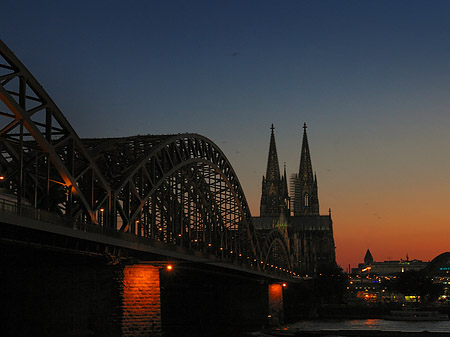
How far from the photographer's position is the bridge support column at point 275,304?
138375 millimetres

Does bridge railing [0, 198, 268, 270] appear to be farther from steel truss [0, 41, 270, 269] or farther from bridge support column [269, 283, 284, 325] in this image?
bridge support column [269, 283, 284, 325]

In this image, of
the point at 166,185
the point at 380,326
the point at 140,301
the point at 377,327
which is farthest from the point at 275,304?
the point at 140,301

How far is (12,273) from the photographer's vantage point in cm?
6366

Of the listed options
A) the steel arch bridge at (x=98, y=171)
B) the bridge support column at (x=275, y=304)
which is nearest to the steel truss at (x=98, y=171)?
the steel arch bridge at (x=98, y=171)

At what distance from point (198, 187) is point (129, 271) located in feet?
112

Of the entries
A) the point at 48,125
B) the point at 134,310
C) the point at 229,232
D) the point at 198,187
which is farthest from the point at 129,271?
the point at 229,232

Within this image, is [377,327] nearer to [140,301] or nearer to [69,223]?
[140,301]

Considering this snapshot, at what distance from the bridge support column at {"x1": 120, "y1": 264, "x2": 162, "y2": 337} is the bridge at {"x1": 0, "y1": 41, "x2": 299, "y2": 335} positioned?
0.67 meters

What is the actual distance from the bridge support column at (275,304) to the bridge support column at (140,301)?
72.5 m

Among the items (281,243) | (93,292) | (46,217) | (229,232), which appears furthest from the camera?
(281,243)

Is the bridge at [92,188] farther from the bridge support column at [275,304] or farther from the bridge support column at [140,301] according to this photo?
the bridge support column at [275,304]

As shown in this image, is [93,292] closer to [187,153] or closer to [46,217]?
[46,217]

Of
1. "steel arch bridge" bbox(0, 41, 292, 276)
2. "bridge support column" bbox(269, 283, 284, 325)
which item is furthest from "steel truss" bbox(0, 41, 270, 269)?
"bridge support column" bbox(269, 283, 284, 325)

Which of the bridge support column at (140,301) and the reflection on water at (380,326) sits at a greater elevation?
the bridge support column at (140,301)
